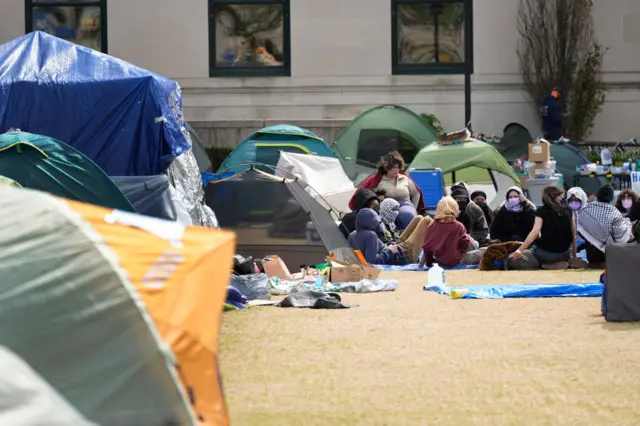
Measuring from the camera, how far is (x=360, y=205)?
16344 mm

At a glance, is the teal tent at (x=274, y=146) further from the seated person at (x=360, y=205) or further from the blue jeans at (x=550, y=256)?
the blue jeans at (x=550, y=256)

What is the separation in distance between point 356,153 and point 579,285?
12725mm

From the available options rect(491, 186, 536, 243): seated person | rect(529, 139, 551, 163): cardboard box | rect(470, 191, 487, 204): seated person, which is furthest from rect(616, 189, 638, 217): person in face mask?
rect(529, 139, 551, 163): cardboard box

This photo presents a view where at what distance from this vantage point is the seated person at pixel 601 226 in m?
14.3

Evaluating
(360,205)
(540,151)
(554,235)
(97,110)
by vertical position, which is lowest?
(554,235)

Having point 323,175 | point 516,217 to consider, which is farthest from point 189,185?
point 323,175

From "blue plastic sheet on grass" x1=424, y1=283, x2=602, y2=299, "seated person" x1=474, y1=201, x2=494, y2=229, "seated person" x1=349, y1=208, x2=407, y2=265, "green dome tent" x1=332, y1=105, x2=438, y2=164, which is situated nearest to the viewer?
"blue plastic sheet on grass" x1=424, y1=283, x2=602, y2=299

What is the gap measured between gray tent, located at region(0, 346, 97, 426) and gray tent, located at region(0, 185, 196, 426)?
0.03m

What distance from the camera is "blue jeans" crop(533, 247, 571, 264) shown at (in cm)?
1488

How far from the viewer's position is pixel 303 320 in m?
10.3

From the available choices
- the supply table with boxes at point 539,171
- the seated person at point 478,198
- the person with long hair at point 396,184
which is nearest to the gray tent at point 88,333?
the person with long hair at point 396,184

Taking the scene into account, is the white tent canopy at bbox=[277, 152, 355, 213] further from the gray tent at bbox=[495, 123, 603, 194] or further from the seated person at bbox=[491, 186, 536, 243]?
the gray tent at bbox=[495, 123, 603, 194]

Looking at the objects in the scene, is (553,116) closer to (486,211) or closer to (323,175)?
(323,175)

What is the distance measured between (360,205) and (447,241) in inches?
55.5
